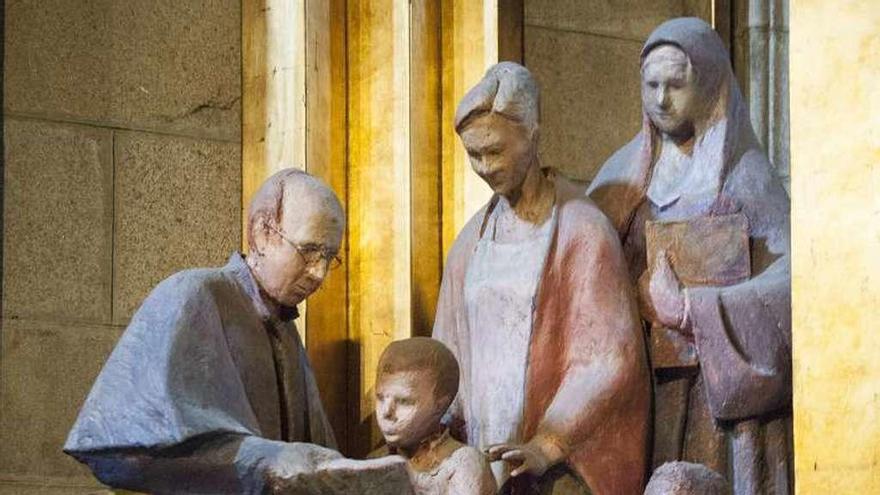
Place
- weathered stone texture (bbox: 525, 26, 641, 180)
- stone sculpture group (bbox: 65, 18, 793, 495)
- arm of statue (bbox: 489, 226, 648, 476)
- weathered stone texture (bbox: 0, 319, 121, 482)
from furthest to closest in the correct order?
weathered stone texture (bbox: 525, 26, 641, 180) → weathered stone texture (bbox: 0, 319, 121, 482) → arm of statue (bbox: 489, 226, 648, 476) → stone sculpture group (bbox: 65, 18, 793, 495)

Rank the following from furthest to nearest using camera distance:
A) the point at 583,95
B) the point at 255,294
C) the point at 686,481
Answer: the point at 583,95
the point at 255,294
the point at 686,481

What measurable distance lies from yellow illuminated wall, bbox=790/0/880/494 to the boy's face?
3.51ft

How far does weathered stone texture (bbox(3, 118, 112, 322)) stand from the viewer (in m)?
8.72

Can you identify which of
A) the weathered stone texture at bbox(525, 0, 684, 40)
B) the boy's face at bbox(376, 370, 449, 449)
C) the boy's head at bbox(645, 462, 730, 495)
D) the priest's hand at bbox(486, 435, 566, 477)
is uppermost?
the weathered stone texture at bbox(525, 0, 684, 40)

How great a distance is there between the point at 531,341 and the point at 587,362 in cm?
15

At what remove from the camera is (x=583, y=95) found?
943cm

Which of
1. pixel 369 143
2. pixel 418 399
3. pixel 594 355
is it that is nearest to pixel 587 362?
pixel 594 355

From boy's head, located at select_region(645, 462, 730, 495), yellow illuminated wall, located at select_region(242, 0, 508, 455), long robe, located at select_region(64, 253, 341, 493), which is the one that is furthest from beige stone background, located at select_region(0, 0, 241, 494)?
boy's head, located at select_region(645, 462, 730, 495)

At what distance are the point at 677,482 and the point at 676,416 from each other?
53 centimetres

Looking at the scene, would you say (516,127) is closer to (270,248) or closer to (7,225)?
(270,248)

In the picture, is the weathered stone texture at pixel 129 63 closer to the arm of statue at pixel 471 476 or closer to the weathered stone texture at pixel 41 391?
the weathered stone texture at pixel 41 391

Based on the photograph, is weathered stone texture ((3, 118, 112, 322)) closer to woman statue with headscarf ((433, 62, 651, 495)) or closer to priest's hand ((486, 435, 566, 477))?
woman statue with headscarf ((433, 62, 651, 495))

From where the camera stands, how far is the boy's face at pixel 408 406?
26.0ft

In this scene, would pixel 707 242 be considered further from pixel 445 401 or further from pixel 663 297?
pixel 445 401
